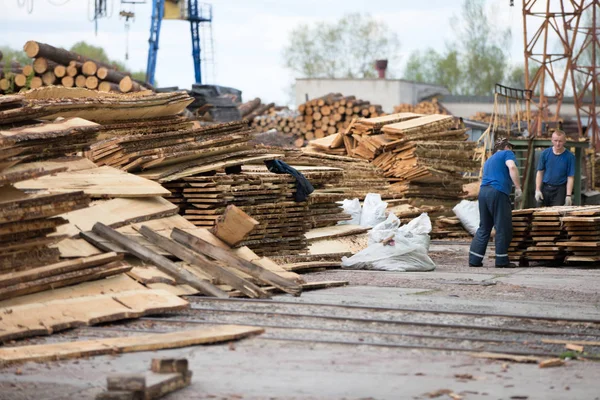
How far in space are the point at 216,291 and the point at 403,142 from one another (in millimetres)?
9875

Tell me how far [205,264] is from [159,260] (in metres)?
Result: 0.48

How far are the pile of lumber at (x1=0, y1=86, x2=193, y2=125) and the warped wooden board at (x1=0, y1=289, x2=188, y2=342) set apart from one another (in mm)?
3027

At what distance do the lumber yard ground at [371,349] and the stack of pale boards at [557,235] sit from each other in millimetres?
2709

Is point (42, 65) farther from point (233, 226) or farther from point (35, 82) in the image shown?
point (233, 226)

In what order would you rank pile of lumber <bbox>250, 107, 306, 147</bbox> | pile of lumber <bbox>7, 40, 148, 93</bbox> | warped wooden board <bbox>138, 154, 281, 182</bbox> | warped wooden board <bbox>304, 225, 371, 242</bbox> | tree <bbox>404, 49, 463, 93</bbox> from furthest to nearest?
tree <bbox>404, 49, 463, 93</bbox> → pile of lumber <bbox>250, 107, 306, 147</bbox> → pile of lumber <bbox>7, 40, 148, 93</bbox> → warped wooden board <bbox>304, 225, 371, 242</bbox> → warped wooden board <bbox>138, 154, 281, 182</bbox>

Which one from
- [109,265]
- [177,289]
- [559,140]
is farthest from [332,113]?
[109,265]

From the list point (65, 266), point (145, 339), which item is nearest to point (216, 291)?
point (65, 266)

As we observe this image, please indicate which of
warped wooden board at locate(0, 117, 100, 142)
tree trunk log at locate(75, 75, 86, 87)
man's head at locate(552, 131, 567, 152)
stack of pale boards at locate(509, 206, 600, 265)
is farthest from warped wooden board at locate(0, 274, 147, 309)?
tree trunk log at locate(75, 75, 86, 87)

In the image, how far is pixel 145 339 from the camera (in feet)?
24.3

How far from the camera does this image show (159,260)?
10.2 metres

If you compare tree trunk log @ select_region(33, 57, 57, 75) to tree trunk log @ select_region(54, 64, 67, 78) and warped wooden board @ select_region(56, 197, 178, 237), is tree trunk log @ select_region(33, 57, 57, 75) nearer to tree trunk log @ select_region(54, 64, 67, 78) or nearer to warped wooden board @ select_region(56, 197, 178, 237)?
tree trunk log @ select_region(54, 64, 67, 78)

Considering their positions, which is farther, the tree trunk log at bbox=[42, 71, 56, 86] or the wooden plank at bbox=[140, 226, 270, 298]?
the tree trunk log at bbox=[42, 71, 56, 86]

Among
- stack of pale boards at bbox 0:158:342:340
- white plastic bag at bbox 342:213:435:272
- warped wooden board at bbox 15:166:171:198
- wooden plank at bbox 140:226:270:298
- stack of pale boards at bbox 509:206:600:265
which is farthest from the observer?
stack of pale boards at bbox 509:206:600:265

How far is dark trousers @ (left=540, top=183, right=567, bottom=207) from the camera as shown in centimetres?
1673
